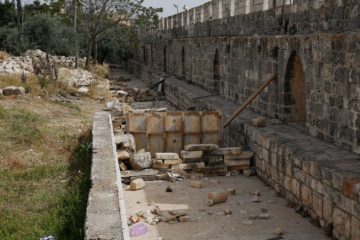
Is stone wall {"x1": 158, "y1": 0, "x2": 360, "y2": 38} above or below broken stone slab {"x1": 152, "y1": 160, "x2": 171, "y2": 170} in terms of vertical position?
above

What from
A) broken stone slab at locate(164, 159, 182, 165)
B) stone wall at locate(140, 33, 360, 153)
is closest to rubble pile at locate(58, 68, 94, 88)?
stone wall at locate(140, 33, 360, 153)

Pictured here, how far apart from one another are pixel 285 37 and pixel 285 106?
4.40 feet

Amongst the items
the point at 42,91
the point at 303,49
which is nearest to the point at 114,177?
the point at 303,49

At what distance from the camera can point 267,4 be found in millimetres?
11789

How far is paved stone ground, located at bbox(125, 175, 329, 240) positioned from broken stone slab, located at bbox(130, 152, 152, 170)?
24.8 inches

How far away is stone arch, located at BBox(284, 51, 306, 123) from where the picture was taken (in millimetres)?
Answer: 10164

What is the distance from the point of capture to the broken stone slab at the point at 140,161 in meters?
9.96

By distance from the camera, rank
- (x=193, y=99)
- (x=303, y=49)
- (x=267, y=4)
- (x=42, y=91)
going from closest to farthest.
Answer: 1. (x=303, y=49)
2. (x=267, y=4)
3. (x=193, y=99)
4. (x=42, y=91)

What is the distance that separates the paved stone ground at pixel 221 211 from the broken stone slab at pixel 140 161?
2.07 feet

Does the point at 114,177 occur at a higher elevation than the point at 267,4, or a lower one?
lower

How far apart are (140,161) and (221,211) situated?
2626mm

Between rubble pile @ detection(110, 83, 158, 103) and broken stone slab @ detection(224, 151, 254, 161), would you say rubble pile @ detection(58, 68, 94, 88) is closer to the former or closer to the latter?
rubble pile @ detection(110, 83, 158, 103)

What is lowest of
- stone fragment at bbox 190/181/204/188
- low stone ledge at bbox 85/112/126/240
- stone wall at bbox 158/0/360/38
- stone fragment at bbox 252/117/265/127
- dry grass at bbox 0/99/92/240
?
stone fragment at bbox 190/181/204/188

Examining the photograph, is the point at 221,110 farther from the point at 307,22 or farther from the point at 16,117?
the point at 16,117
